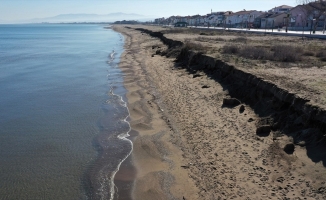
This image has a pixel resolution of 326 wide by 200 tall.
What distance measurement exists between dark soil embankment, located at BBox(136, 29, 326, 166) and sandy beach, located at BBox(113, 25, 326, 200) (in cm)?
13

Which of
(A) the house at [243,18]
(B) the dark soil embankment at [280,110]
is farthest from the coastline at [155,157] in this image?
(A) the house at [243,18]

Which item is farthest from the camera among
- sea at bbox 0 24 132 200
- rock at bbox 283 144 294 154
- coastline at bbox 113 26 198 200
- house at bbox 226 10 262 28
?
house at bbox 226 10 262 28

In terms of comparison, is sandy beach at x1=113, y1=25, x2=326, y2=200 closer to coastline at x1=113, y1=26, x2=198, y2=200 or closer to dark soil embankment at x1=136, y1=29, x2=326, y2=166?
coastline at x1=113, y1=26, x2=198, y2=200

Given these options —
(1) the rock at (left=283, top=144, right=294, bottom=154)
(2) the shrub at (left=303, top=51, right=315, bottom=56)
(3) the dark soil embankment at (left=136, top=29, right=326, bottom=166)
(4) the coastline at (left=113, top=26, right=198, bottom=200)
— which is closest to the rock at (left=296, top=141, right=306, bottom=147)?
(3) the dark soil embankment at (left=136, top=29, right=326, bottom=166)

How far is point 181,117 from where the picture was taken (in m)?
12.3

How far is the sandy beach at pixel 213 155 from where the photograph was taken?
278 inches

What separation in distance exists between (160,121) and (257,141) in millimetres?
4326

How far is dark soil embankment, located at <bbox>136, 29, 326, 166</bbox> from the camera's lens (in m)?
8.03

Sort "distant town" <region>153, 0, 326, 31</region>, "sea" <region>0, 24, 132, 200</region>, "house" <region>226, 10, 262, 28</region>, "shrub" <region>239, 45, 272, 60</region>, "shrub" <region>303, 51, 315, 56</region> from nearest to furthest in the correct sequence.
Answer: "sea" <region>0, 24, 132, 200</region> → "shrub" <region>239, 45, 272, 60</region> → "shrub" <region>303, 51, 315, 56</region> → "distant town" <region>153, 0, 326, 31</region> → "house" <region>226, 10, 262, 28</region>

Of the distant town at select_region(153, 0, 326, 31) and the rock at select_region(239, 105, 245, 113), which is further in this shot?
the distant town at select_region(153, 0, 326, 31)

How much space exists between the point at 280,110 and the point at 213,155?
3.03 m

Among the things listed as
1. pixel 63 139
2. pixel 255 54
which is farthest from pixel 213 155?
pixel 255 54

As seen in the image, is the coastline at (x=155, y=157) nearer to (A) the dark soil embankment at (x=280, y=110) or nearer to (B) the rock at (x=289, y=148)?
(B) the rock at (x=289, y=148)

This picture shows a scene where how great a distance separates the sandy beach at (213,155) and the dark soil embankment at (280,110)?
0.13 m
